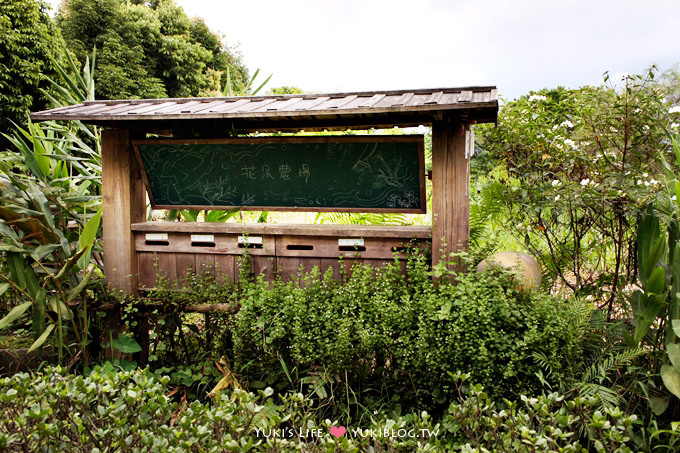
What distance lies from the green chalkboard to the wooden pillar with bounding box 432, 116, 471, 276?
19 cm

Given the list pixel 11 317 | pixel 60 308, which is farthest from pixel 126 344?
pixel 11 317

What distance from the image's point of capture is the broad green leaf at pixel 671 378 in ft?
8.16

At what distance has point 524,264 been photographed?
11.1ft

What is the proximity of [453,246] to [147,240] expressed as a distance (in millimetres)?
2556

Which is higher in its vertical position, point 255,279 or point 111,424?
point 255,279

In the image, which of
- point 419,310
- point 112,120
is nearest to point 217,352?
point 419,310

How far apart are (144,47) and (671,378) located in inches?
818

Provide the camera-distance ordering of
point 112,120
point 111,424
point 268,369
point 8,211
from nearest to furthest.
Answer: point 111,424
point 8,211
point 268,369
point 112,120

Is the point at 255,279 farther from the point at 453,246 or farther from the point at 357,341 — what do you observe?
the point at 453,246

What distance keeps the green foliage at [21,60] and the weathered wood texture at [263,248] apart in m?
8.66

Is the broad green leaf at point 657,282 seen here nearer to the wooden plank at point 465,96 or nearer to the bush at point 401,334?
the bush at point 401,334

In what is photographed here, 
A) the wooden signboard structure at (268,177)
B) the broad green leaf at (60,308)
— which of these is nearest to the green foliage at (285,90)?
the wooden signboard structure at (268,177)

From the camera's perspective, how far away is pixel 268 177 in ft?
13.1

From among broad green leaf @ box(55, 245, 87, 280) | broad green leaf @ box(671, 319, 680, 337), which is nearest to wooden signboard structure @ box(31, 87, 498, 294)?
broad green leaf @ box(55, 245, 87, 280)
